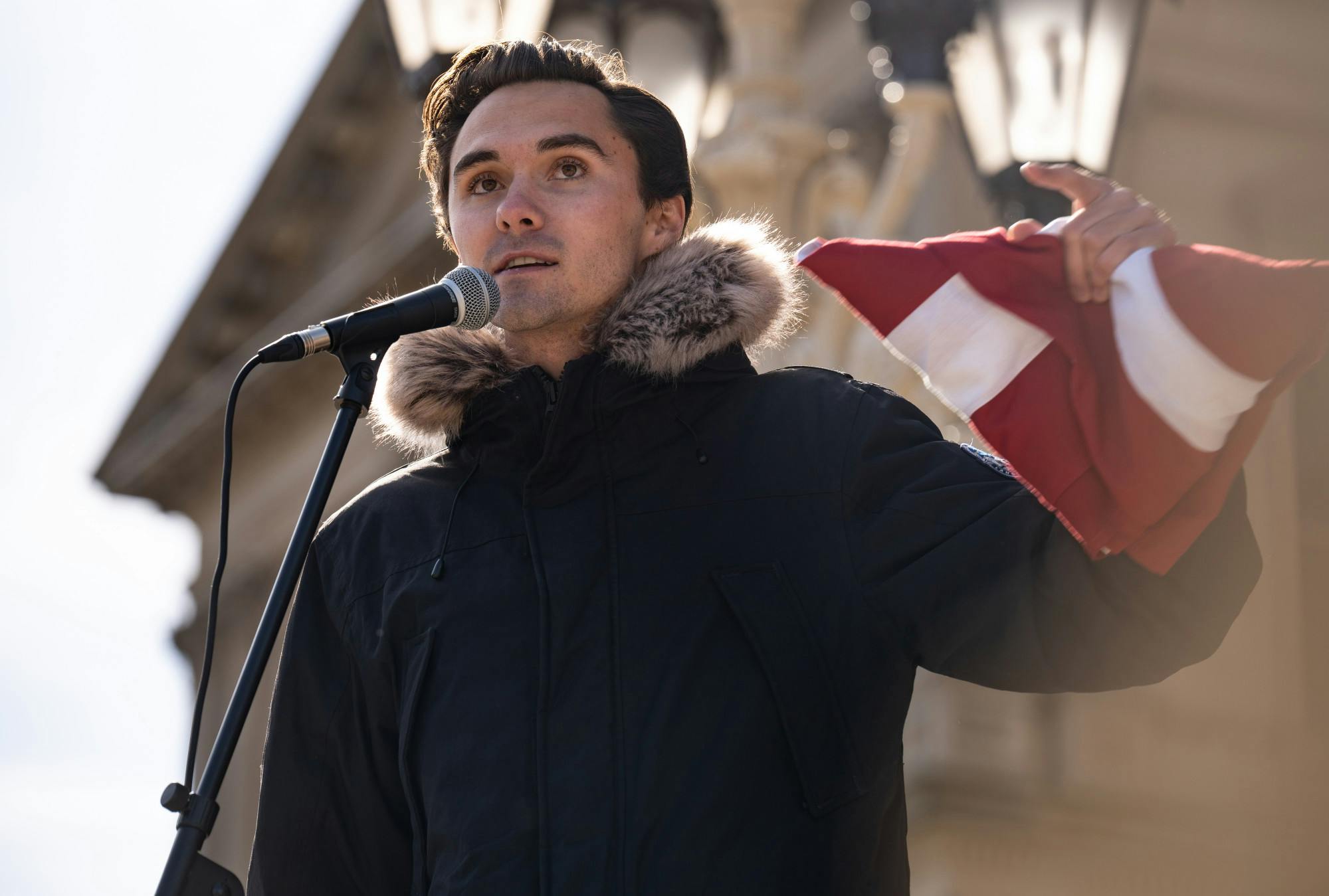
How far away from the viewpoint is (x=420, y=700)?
3166 millimetres

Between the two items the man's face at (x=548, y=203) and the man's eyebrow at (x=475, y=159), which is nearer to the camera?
the man's face at (x=548, y=203)

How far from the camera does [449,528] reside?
327cm

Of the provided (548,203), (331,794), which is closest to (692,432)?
(548,203)

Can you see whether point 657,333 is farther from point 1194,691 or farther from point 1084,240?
point 1194,691

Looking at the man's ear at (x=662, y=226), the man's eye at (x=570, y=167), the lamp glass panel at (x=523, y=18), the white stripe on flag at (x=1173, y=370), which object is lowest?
the white stripe on flag at (x=1173, y=370)

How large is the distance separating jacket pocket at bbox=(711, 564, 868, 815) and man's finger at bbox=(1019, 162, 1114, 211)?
71cm

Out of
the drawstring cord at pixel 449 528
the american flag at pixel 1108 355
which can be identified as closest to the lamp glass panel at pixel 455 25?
the drawstring cord at pixel 449 528

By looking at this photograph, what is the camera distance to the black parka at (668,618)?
9.45ft

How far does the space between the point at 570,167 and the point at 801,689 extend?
43.1 inches

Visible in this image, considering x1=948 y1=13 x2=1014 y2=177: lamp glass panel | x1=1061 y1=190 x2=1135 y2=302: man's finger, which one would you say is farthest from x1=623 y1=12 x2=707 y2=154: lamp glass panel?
x1=1061 y1=190 x2=1135 y2=302: man's finger

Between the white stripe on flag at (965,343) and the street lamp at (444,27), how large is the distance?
106 inches

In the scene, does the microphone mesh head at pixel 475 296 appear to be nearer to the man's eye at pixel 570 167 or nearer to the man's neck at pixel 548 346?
the man's neck at pixel 548 346

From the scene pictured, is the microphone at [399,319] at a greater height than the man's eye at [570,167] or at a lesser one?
lesser

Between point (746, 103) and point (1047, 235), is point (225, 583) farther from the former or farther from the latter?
point (1047, 235)
